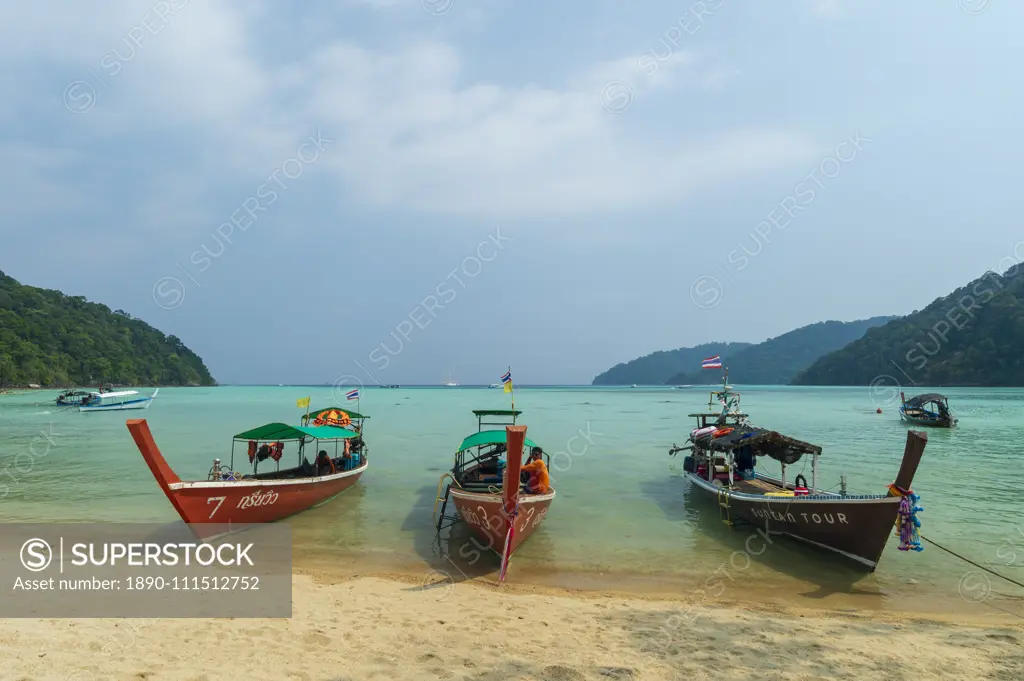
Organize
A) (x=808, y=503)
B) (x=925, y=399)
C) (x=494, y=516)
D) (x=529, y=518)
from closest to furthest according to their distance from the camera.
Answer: (x=494, y=516) < (x=808, y=503) < (x=529, y=518) < (x=925, y=399)

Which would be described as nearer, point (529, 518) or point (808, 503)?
point (808, 503)

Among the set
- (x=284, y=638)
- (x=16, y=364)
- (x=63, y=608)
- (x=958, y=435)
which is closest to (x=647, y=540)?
(x=284, y=638)

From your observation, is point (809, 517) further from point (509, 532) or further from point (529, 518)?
point (509, 532)

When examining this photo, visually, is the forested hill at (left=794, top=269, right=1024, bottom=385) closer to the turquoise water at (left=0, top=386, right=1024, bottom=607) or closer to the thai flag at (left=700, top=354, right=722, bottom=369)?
the turquoise water at (left=0, top=386, right=1024, bottom=607)

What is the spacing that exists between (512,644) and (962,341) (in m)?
136

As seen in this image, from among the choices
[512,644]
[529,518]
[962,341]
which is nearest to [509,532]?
[529,518]

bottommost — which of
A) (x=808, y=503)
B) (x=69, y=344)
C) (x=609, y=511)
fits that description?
(x=609, y=511)

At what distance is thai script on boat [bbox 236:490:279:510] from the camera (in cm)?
1294

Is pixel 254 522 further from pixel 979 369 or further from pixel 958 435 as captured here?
pixel 979 369

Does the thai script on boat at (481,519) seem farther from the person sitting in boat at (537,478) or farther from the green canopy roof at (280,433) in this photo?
the green canopy roof at (280,433)

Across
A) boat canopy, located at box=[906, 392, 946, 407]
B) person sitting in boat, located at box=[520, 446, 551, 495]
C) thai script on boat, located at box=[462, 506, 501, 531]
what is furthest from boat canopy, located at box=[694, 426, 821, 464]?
boat canopy, located at box=[906, 392, 946, 407]

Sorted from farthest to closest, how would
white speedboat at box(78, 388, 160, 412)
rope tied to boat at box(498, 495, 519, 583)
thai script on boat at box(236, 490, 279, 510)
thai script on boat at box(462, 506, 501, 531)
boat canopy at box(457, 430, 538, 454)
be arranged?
white speedboat at box(78, 388, 160, 412)
boat canopy at box(457, 430, 538, 454)
thai script on boat at box(236, 490, 279, 510)
thai script on boat at box(462, 506, 501, 531)
rope tied to boat at box(498, 495, 519, 583)

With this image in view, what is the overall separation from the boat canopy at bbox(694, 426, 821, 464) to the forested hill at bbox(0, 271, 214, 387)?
4737 inches

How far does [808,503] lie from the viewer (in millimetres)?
11773
